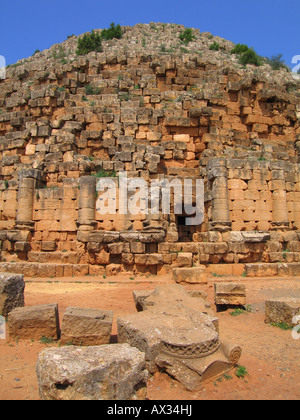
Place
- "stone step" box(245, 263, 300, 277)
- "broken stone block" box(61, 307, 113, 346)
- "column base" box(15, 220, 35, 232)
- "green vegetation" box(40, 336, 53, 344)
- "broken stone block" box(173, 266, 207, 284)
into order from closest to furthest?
"broken stone block" box(61, 307, 113, 346)
"green vegetation" box(40, 336, 53, 344)
"broken stone block" box(173, 266, 207, 284)
"stone step" box(245, 263, 300, 277)
"column base" box(15, 220, 35, 232)

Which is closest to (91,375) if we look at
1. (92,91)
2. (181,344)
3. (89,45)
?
(181,344)

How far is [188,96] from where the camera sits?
17203mm

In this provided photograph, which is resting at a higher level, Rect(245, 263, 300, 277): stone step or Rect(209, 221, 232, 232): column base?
Rect(209, 221, 232, 232): column base

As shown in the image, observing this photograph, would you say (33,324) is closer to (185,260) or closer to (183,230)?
(185,260)

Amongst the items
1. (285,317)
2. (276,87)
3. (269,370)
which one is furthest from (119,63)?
(269,370)

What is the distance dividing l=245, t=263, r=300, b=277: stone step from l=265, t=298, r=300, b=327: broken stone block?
5.33 metres

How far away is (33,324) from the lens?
220 inches

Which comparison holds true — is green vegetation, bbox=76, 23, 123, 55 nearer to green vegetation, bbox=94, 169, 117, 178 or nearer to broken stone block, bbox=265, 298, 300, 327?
green vegetation, bbox=94, 169, 117, 178

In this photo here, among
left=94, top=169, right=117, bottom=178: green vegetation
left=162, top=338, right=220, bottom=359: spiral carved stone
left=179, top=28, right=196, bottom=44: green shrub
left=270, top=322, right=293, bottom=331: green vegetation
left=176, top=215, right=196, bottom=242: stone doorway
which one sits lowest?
left=270, top=322, right=293, bottom=331: green vegetation

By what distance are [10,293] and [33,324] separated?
1042mm

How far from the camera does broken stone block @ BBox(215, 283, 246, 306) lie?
26.6 ft

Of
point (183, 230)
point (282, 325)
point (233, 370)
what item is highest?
point (183, 230)

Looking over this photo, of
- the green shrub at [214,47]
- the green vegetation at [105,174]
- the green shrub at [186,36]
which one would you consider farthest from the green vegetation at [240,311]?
the green shrub at [186,36]

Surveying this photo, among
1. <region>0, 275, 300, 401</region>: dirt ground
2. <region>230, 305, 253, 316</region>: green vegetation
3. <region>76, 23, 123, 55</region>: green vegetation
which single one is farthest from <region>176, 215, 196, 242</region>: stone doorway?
<region>76, 23, 123, 55</region>: green vegetation
